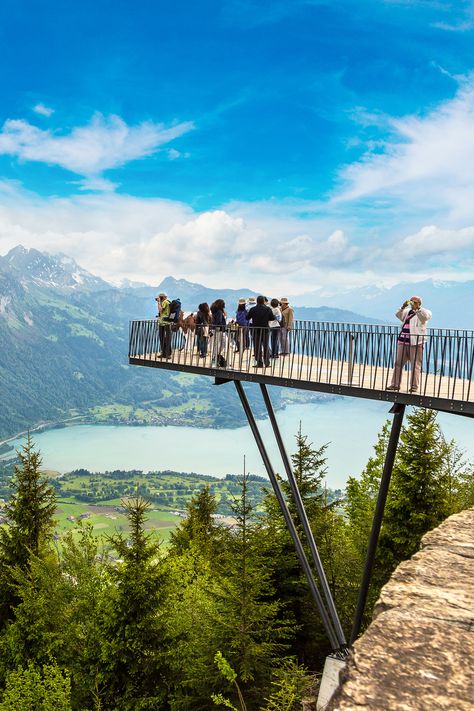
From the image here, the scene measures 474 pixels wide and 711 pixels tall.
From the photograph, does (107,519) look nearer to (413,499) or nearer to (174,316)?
(413,499)

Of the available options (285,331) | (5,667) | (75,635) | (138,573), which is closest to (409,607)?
(285,331)

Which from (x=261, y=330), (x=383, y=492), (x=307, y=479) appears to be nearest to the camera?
(x=383, y=492)

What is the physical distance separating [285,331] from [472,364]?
6.06 m

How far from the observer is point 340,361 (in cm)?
1656

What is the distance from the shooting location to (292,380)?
15875 mm

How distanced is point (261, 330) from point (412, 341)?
192 inches

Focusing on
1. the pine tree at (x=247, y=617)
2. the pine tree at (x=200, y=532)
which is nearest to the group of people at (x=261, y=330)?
the pine tree at (x=247, y=617)

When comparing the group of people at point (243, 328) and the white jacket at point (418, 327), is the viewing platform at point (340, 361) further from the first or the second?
the white jacket at point (418, 327)

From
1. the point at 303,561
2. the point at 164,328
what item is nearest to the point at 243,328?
the point at 164,328

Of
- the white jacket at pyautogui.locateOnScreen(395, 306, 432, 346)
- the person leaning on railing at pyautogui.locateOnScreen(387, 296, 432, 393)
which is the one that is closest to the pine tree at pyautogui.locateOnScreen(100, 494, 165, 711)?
the person leaning on railing at pyautogui.locateOnScreen(387, 296, 432, 393)

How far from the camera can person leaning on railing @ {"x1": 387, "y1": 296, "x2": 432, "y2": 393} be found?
13367mm

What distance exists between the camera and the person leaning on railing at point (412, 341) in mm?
13367

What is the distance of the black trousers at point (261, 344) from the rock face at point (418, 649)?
Answer: 1271 centimetres

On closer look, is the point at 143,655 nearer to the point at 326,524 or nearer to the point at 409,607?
the point at 326,524
